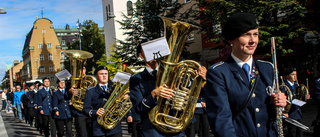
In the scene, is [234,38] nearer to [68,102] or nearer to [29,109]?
[68,102]

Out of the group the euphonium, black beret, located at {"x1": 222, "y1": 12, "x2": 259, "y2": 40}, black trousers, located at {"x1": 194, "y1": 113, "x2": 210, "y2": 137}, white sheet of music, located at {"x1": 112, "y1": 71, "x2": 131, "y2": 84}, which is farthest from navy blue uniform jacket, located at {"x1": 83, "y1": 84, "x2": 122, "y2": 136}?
the euphonium

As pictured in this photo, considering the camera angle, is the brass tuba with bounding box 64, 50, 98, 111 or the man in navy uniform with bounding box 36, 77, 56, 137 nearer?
the brass tuba with bounding box 64, 50, 98, 111

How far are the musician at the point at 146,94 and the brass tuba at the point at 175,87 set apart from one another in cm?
10

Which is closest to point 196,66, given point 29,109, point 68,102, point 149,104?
point 149,104

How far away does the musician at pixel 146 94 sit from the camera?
3.99 meters

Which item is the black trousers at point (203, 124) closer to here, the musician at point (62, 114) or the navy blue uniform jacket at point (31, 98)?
the musician at point (62, 114)

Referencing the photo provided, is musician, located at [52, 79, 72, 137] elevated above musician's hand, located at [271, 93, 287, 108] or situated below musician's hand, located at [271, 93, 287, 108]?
below

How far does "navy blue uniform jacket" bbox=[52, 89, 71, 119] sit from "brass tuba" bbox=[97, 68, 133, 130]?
3.99m

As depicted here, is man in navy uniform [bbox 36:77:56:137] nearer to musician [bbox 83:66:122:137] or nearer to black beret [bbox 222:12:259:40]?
musician [bbox 83:66:122:137]

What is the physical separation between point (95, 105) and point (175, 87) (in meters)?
2.80

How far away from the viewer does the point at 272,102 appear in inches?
96.3

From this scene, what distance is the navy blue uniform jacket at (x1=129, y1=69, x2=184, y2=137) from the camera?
4.06 m

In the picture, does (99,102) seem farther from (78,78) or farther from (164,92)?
(164,92)

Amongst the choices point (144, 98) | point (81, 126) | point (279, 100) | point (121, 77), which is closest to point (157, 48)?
point (144, 98)
